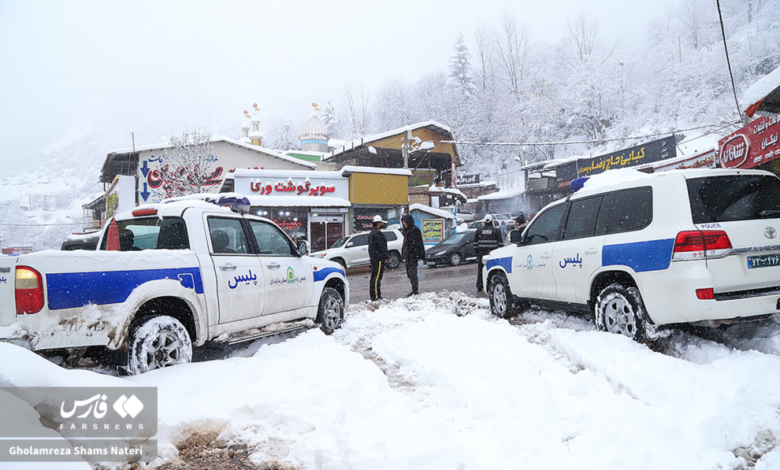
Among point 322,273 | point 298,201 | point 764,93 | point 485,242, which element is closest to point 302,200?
point 298,201

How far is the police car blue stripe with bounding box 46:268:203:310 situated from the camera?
129 inches

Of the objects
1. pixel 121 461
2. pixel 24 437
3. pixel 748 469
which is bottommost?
pixel 748 469

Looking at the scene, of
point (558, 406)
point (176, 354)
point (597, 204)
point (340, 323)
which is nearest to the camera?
point (558, 406)

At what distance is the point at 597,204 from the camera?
528 centimetres

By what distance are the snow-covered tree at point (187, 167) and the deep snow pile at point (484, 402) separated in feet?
77.4

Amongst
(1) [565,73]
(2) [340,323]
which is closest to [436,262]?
(2) [340,323]

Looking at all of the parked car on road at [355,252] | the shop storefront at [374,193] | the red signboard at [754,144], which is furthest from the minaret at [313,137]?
the red signboard at [754,144]

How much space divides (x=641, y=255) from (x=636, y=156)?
25.8 meters

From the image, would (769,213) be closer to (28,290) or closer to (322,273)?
(322,273)

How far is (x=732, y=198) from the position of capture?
165 inches

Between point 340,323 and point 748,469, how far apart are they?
5.11m

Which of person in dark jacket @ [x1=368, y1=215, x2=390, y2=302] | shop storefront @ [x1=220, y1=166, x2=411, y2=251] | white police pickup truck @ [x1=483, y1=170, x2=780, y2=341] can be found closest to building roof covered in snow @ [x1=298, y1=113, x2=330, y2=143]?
Answer: shop storefront @ [x1=220, y1=166, x2=411, y2=251]

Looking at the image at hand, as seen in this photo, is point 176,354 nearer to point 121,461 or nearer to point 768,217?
point 121,461

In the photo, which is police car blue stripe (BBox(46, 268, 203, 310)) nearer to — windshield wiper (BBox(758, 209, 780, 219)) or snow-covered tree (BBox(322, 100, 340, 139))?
windshield wiper (BBox(758, 209, 780, 219))
